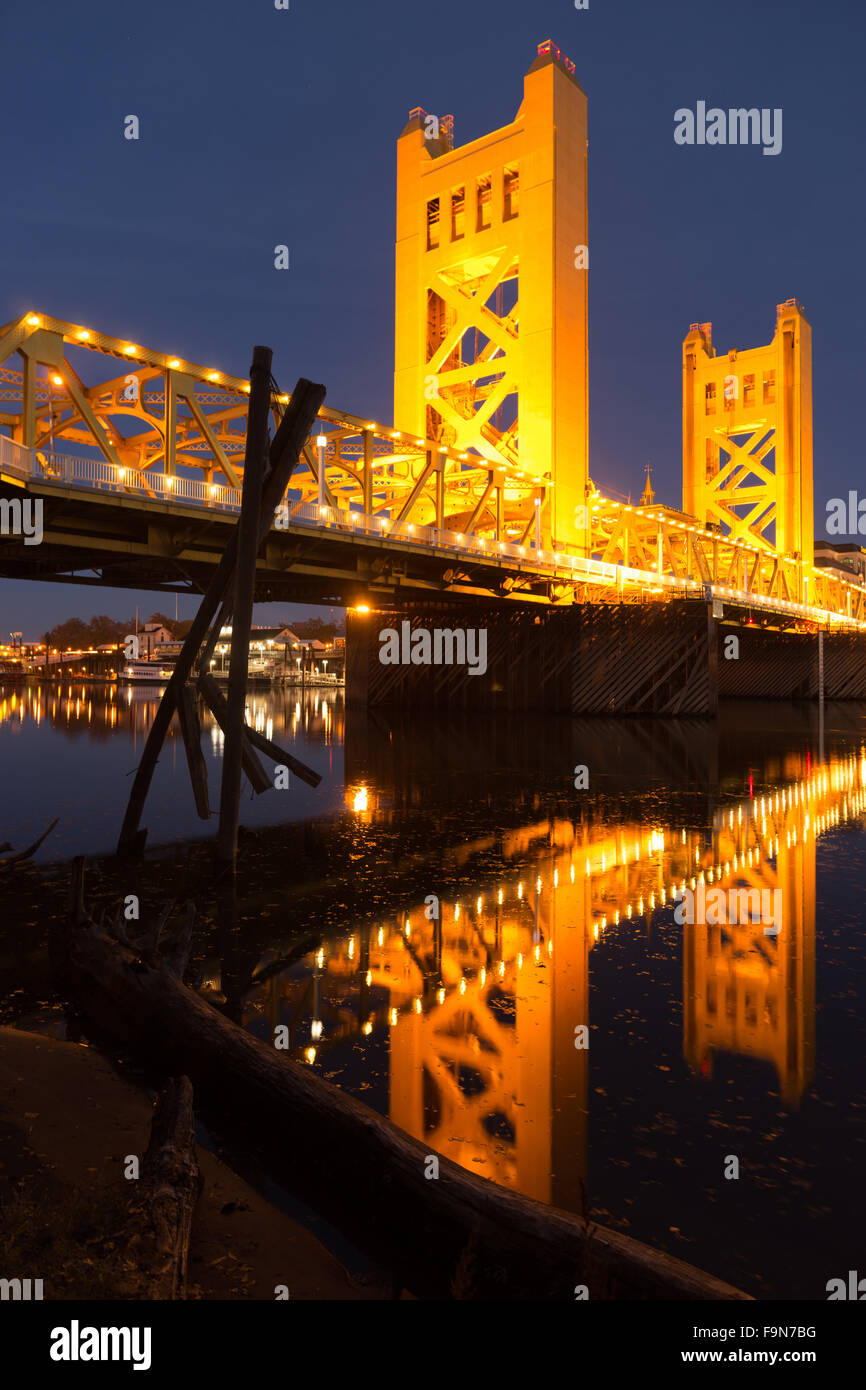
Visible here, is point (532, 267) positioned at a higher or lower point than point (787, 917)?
higher

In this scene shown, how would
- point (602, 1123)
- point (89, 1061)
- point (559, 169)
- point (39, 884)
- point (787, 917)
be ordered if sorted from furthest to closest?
point (559, 169), point (39, 884), point (787, 917), point (89, 1061), point (602, 1123)

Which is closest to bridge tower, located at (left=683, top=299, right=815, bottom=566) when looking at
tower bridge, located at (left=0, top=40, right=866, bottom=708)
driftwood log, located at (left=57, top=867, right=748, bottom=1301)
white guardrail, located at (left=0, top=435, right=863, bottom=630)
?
tower bridge, located at (left=0, top=40, right=866, bottom=708)

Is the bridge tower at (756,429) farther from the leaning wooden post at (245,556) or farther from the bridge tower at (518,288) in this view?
the leaning wooden post at (245,556)

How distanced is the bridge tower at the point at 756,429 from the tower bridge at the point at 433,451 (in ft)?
54.8

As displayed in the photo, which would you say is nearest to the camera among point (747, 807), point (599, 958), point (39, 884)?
point (599, 958)

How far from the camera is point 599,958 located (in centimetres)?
706

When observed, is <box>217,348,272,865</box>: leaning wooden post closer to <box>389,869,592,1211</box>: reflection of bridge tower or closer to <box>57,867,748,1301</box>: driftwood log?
<box>389,869,592,1211</box>: reflection of bridge tower

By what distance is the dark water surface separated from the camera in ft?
12.7

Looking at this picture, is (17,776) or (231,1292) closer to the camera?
(231,1292)

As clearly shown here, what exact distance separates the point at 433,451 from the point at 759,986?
1427 inches

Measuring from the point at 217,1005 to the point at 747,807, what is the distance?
11365 mm

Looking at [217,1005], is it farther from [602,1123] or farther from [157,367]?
[157,367]

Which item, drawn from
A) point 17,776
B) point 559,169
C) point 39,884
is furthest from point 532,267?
point 39,884

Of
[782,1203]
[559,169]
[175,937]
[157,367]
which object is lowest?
[782,1203]
